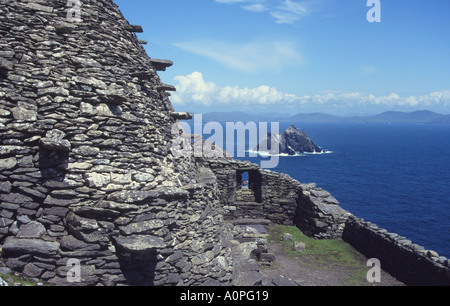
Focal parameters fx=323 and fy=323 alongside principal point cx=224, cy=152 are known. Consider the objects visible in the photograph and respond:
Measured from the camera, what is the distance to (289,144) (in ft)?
478

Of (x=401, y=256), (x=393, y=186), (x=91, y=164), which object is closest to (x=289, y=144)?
(x=393, y=186)

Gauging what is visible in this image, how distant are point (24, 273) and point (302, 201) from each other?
17248 millimetres

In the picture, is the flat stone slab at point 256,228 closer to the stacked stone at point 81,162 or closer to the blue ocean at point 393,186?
the stacked stone at point 81,162

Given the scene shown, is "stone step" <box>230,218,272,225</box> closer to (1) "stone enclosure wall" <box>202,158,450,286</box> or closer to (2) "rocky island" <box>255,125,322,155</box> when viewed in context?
(1) "stone enclosure wall" <box>202,158,450,286</box>

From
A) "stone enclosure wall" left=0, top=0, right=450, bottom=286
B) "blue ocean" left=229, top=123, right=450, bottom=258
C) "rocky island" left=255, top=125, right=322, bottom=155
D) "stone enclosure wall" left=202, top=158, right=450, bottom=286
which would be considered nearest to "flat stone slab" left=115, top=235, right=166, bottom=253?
"stone enclosure wall" left=0, top=0, right=450, bottom=286

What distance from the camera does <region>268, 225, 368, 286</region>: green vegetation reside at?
1614 cm

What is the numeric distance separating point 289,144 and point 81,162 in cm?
14020

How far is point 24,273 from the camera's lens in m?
8.67

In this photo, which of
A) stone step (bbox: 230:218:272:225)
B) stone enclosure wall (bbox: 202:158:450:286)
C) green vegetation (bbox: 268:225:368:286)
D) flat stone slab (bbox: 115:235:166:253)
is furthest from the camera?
stone step (bbox: 230:218:272:225)

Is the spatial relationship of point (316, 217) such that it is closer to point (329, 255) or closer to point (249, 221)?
point (329, 255)

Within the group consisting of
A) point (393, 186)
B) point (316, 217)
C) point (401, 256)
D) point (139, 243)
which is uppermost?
point (139, 243)

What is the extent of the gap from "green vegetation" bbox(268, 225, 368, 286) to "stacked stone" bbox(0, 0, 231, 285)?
8045mm
